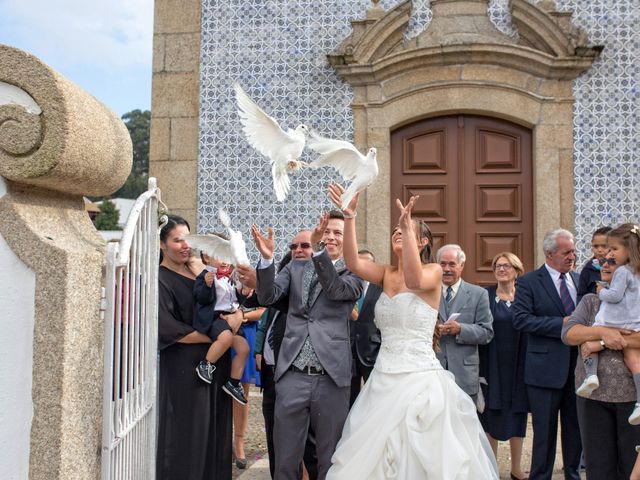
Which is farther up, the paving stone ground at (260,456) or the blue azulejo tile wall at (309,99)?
the blue azulejo tile wall at (309,99)

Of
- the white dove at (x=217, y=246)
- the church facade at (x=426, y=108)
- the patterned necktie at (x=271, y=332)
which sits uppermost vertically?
the church facade at (x=426, y=108)

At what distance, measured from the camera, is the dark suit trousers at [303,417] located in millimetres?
3926

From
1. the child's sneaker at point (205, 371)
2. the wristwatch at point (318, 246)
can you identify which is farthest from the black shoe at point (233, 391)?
the wristwatch at point (318, 246)

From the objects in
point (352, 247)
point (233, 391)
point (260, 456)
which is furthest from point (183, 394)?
point (260, 456)

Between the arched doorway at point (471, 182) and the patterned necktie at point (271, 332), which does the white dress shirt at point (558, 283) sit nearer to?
the patterned necktie at point (271, 332)

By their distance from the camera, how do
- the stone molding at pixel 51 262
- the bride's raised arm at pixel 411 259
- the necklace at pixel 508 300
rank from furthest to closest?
the necklace at pixel 508 300 < the bride's raised arm at pixel 411 259 < the stone molding at pixel 51 262

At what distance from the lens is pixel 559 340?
4.86m

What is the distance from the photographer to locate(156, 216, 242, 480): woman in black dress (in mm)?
4082

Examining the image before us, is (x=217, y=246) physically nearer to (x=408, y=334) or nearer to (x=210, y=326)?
→ (x=210, y=326)

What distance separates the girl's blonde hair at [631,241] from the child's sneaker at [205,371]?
223 centimetres

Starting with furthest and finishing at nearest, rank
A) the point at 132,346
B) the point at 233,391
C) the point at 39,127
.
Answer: the point at 233,391 → the point at 132,346 → the point at 39,127

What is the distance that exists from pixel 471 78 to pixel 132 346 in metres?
5.68

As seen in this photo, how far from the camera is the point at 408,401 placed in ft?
12.1

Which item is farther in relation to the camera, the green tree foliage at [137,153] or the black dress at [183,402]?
the green tree foliage at [137,153]
